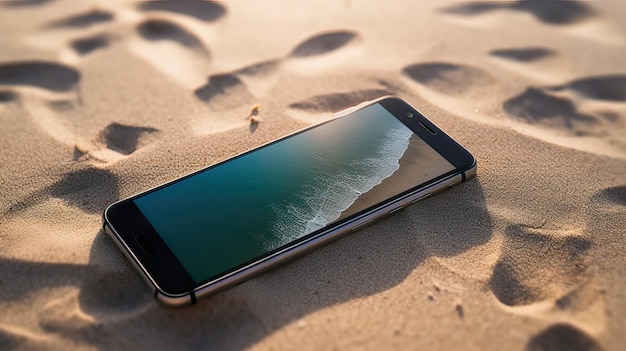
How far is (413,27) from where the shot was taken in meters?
2.09

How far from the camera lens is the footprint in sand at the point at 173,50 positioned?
1.92m

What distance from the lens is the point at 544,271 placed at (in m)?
1.39

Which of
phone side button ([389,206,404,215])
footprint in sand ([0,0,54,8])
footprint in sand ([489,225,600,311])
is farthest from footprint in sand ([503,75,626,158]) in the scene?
footprint in sand ([0,0,54,8])

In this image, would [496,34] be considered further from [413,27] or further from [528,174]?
[528,174]

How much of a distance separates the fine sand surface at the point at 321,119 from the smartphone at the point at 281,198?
4cm

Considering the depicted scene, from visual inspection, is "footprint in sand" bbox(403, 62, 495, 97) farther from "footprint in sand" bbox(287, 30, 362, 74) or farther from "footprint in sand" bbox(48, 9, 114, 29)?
"footprint in sand" bbox(48, 9, 114, 29)

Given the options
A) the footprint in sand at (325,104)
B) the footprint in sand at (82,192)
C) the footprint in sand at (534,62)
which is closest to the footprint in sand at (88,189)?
the footprint in sand at (82,192)

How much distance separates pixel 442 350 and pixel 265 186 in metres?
0.54

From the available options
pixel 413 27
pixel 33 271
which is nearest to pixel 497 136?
pixel 413 27

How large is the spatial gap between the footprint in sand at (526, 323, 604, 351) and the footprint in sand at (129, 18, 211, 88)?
113cm

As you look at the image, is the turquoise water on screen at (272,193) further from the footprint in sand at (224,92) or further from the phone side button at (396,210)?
the footprint in sand at (224,92)

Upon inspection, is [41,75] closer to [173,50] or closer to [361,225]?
[173,50]

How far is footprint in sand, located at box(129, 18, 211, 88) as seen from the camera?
75.7 inches

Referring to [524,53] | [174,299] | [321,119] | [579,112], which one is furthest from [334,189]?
[524,53]
